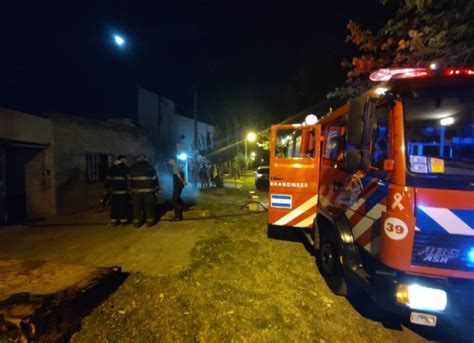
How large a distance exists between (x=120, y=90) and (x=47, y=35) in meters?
4.24

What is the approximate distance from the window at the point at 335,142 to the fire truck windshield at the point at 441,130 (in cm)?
139

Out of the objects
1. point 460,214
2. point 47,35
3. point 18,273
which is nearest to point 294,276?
point 460,214

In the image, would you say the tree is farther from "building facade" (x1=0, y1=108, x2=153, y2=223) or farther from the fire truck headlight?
"building facade" (x1=0, y1=108, x2=153, y2=223)

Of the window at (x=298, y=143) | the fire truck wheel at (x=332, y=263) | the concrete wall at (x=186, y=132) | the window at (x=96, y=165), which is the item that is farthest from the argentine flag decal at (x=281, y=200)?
the concrete wall at (x=186, y=132)

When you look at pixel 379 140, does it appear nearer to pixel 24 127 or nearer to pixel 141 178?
pixel 141 178

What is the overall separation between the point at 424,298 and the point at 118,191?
6.71 m

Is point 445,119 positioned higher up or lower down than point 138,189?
higher up

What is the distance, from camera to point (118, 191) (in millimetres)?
7129

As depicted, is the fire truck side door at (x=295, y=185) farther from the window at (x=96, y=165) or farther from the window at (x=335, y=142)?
the window at (x=96, y=165)

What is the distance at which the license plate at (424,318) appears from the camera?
2.46 m

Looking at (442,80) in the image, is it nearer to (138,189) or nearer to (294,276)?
(294,276)

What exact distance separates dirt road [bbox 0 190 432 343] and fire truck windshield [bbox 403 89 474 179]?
195 cm

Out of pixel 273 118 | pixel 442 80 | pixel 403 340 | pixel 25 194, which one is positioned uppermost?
pixel 273 118

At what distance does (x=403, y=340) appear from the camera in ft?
9.71
